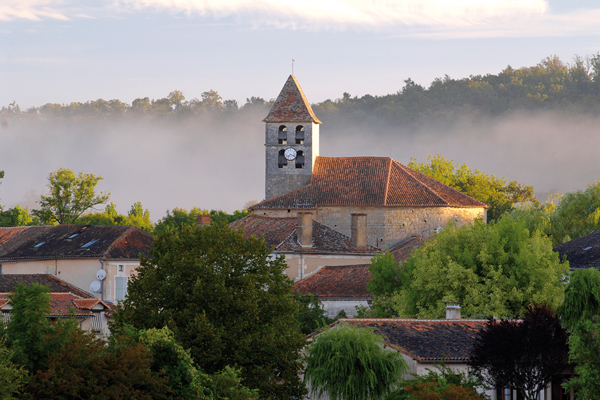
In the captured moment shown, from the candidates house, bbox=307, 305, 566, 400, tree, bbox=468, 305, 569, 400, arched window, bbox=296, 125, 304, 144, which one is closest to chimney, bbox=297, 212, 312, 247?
arched window, bbox=296, 125, 304, 144

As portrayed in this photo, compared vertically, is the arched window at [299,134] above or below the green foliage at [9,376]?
above

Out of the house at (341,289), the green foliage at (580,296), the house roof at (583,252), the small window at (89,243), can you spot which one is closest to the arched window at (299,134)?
the small window at (89,243)

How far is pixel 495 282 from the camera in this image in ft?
116

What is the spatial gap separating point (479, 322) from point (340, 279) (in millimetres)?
16950

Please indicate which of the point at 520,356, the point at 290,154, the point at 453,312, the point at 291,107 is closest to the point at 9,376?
the point at 520,356

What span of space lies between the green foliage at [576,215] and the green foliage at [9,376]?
149ft

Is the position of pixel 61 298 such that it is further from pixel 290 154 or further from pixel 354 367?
pixel 290 154

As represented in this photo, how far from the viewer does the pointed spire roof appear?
66500mm

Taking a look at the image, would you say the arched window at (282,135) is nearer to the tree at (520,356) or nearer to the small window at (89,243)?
the small window at (89,243)

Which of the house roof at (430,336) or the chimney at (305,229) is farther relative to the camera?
the chimney at (305,229)

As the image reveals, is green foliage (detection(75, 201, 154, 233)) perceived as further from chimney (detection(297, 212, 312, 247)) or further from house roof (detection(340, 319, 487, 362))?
house roof (detection(340, 319, 487, 362))

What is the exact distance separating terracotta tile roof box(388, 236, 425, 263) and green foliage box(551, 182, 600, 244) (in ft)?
33.1

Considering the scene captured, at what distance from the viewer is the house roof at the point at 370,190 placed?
60.1 metres

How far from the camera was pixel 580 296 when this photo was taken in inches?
1334
